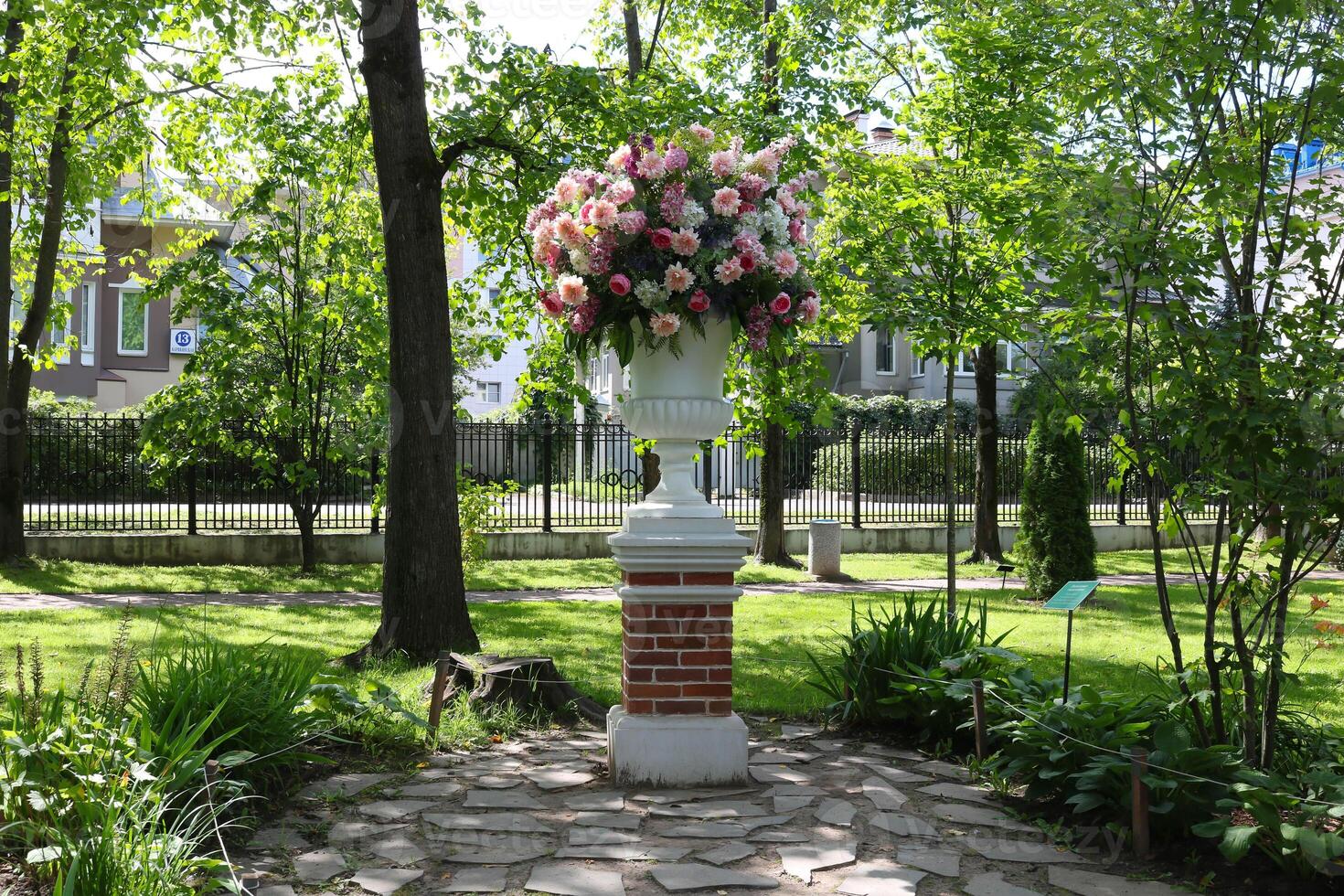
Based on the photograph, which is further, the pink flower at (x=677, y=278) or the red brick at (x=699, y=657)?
the red brick at (x=699, y=657)

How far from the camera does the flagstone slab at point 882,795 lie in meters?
4.88

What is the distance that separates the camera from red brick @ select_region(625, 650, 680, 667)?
5250mm

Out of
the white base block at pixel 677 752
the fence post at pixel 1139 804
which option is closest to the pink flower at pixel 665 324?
the white base block at pixel 677 752

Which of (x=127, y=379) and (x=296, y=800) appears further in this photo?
(x=127, y=379)

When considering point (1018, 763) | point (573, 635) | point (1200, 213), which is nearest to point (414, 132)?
point (573, 635)

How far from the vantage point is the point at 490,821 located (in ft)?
15.3

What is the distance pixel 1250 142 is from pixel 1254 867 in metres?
2.83

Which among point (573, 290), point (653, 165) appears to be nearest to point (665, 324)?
point (573, 290)

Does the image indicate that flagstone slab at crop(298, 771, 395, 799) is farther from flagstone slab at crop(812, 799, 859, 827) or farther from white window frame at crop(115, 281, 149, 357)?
white window frame at crop(115, 281, 149, 357)

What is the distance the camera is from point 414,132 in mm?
8000

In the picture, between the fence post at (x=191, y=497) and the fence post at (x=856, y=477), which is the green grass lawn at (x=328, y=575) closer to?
the fence post at (x=191, y=497)

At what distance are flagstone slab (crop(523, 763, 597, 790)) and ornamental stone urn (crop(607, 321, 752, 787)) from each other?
0.54 feet

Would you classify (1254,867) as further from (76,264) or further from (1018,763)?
(76,264)

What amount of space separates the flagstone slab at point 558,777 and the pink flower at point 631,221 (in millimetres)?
2540
